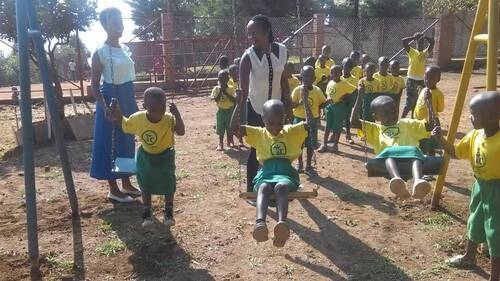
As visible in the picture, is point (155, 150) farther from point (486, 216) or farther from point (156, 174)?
point (486, 216)

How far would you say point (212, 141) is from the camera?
9547 millimetres

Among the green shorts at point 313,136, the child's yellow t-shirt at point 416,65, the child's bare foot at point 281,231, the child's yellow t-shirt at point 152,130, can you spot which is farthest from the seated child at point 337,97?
the child's bare foot at point 281,231

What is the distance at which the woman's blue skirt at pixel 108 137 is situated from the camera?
5.29 metres

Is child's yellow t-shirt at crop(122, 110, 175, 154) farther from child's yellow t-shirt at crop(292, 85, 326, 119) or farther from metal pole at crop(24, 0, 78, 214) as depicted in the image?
child's yellow t-shirt at crop(292, 85, 326, 119)

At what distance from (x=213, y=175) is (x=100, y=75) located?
239cm

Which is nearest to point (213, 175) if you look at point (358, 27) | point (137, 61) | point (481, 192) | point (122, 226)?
Answer: point (122, 226)

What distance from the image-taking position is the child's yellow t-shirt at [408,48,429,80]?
9461mm

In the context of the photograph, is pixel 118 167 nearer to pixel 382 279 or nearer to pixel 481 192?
pixel 382 279

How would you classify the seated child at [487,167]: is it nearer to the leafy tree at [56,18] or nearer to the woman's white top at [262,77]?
the woman's white top at [262,77]

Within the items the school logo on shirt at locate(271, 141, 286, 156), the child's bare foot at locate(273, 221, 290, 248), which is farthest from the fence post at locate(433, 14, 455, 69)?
the child's bare foot at locate(273, 221, 290, 248)

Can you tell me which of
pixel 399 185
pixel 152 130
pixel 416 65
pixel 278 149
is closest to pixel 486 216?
pixel 399 185

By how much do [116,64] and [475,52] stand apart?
3470 millimetres

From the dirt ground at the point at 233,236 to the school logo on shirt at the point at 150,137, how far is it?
927 millimetres

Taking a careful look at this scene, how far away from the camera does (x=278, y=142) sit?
428cm
